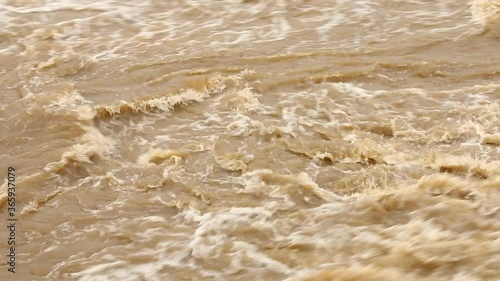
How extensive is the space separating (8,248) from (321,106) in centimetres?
288

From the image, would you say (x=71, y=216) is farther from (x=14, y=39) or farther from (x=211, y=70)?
(x=14, y=39)

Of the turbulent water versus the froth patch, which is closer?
the turbulent water

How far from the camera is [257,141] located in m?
5.14

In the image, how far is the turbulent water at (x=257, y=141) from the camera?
4.00m

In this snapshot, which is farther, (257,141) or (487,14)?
(487,14)

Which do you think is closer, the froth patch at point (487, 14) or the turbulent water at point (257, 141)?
the turbulent water at point (257, 141)

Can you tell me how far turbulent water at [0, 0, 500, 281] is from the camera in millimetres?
3998

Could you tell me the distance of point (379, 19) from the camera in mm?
7031

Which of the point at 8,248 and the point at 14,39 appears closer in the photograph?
the point at 8,248

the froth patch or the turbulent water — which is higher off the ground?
the froth patch

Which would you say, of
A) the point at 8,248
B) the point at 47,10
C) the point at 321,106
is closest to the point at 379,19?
the point at 321,106

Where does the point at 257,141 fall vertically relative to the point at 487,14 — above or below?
below

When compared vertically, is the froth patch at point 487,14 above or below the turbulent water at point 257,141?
above

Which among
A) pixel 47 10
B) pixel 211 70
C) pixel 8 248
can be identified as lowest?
pixel 8 248
